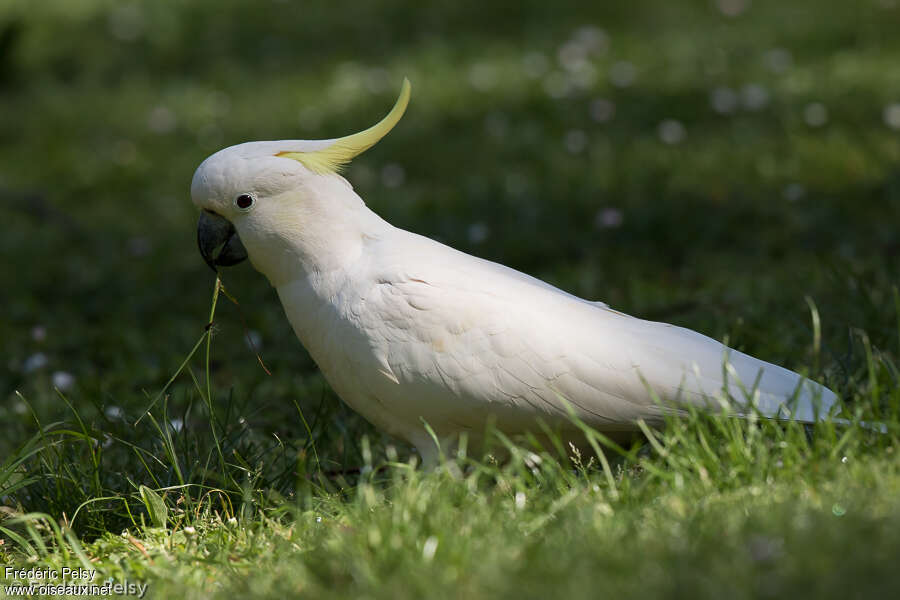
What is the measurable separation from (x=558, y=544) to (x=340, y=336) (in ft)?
3.05

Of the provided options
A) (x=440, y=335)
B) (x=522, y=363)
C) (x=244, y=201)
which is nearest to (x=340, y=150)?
(x=244, y=201)

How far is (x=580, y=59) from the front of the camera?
679 cm

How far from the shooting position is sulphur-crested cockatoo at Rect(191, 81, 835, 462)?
247cm

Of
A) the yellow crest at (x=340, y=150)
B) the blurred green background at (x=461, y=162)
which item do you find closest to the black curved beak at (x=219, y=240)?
the yellow crest at (x=340, y=150)

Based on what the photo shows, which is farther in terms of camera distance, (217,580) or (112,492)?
(112,492)

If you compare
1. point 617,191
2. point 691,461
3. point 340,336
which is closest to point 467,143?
point 617,191

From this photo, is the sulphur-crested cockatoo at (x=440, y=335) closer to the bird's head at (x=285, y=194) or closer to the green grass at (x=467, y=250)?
the bird's head at (x=285, y=194)

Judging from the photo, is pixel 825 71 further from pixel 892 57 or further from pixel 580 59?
pixel 580 59

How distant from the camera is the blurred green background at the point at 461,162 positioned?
392cm

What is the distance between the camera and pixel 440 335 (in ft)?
8.23

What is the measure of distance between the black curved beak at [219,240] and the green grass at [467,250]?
457 millimetres

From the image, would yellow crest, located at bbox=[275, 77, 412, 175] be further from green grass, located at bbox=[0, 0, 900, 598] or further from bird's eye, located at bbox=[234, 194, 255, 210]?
green grass, located at bbox=[0, 0, 900, 598]

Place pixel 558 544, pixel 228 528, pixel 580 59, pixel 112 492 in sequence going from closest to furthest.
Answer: pixel 558 544 → pixel 228 528 → pixel 112 492 → pixel 580 59

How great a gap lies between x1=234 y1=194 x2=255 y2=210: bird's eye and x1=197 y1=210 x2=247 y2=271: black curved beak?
4.5 inches
